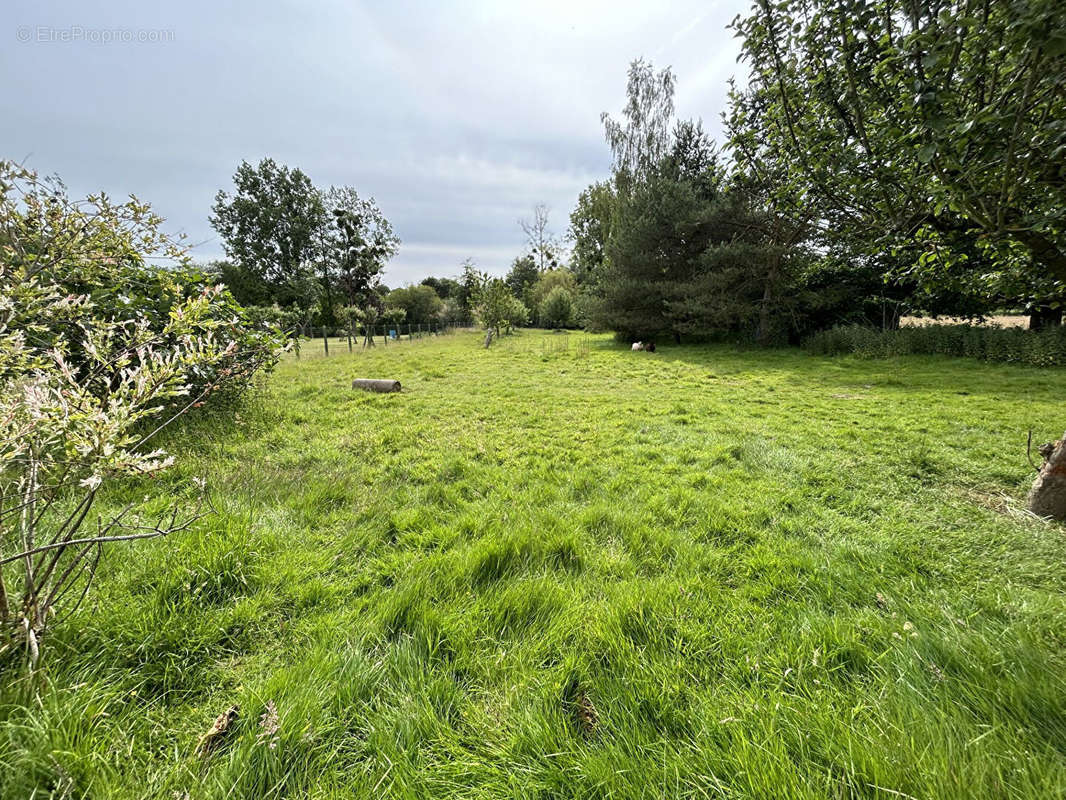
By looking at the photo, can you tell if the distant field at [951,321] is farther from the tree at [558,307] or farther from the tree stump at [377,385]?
the tree at [558,307]

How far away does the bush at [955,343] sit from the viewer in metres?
9.59

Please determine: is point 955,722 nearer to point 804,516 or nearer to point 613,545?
point 613,545

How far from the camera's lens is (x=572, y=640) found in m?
1.71

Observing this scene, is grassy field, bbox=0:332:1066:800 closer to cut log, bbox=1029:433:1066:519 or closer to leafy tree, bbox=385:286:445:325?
cut log, bbox=1029:433:1066:519

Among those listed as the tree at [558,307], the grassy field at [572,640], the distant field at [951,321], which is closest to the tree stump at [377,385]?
the grassy field at [572,640]

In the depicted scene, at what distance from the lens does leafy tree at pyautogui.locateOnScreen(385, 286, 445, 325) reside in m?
40.7

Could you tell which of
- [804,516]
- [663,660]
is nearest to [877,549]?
[804,516]

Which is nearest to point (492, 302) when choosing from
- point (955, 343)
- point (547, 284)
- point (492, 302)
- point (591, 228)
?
point (492, 302)

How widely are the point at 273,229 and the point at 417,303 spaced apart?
1715 cm

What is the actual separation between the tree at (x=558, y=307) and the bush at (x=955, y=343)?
20.5 m

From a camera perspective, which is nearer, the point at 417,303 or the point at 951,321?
the point at 951,321

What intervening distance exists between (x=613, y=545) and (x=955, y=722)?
1.60m

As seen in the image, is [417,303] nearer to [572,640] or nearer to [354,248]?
[354,248]

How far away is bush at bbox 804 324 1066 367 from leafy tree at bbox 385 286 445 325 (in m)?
36.2
